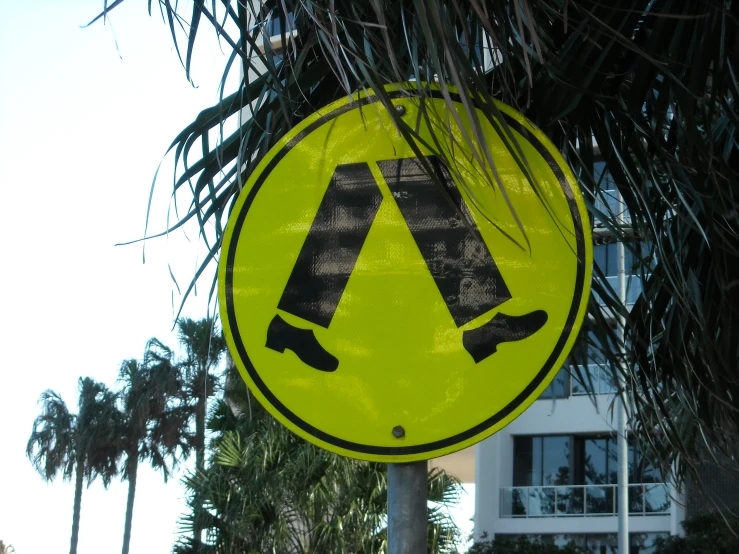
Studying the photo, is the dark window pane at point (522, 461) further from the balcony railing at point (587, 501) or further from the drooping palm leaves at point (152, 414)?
the drooping palm leaves at point (152, 414)

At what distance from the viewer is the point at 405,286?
1604mm

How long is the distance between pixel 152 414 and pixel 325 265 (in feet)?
86.7

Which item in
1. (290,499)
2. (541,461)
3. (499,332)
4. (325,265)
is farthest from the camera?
(541,461)

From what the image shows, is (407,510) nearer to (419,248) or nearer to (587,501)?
(419,248)

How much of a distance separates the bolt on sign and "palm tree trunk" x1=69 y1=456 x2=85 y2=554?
28487 millimetres

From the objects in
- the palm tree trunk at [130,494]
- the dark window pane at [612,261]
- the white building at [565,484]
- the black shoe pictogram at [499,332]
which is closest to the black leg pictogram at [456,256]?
the black shoe pictogram at [499,332]

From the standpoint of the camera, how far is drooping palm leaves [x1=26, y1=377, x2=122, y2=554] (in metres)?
28.0

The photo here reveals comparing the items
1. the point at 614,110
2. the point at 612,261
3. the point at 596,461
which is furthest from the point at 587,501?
the point at 614,110

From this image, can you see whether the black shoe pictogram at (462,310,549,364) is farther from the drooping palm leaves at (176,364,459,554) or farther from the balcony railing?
the balcony railing

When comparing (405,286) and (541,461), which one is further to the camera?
(541,461)

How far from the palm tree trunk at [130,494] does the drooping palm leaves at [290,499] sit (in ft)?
42.8

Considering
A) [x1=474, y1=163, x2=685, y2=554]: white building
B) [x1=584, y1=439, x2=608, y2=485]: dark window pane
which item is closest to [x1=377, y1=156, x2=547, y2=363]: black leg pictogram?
[x1=474, y1=163, x2=685, y2=554]: white building

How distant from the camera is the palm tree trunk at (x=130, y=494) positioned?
91.8ft

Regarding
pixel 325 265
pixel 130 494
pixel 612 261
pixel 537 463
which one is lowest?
pixel 325 265
